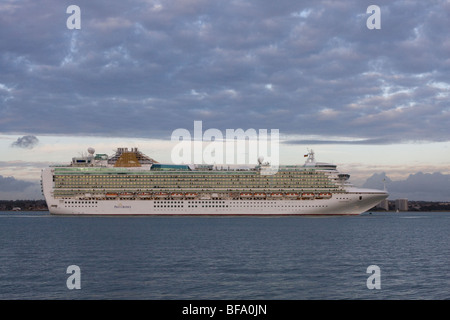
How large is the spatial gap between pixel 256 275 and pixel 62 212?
3097 inches

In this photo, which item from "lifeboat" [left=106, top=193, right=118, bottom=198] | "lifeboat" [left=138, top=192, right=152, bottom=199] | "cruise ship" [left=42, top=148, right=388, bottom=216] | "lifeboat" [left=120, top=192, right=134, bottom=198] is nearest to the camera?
"cruise ship" [left=42, top=148, right=388, bottom=216]

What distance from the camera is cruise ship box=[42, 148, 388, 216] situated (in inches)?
3681

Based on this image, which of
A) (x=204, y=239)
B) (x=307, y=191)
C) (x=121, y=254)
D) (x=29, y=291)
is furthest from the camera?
(x=307, y=191)

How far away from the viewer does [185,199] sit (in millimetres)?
95875

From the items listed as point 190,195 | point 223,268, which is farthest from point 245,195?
point 223,268

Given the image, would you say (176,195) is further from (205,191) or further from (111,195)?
(111,195)

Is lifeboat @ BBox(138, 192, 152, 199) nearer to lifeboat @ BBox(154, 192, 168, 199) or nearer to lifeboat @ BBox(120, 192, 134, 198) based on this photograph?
lifeboat @ BBox(154, 192, 168, 199)

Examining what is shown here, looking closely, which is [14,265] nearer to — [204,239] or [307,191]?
[204,239]

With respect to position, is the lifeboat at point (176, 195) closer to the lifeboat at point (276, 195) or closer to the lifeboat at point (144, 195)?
the lifeboat at point (144, 195)

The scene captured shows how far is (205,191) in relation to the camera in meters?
96.8

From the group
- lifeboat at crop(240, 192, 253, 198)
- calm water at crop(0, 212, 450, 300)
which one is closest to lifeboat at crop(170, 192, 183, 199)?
lifeboat at crop(240, 192, 253, 198)

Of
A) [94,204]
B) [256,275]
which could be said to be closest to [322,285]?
[256,275]

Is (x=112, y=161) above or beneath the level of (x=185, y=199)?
above

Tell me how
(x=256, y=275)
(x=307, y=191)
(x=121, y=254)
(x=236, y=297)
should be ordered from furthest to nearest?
(x=307, y=191) < (x=121, y=254) < (x=256, y=275) < (x=236, y=297)
